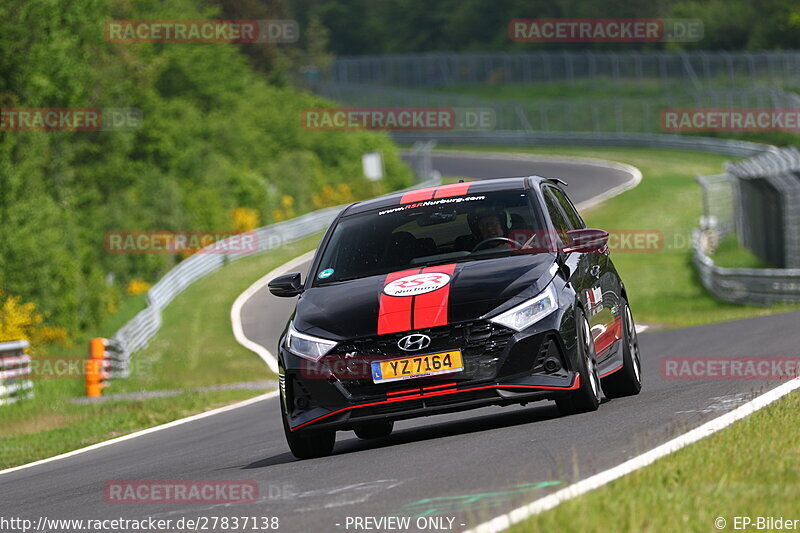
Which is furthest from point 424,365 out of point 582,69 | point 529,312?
point 582,69

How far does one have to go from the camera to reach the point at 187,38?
263ft

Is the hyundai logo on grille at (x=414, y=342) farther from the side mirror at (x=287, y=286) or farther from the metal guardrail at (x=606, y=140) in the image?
the metal guardrail at (x=606, y=140)

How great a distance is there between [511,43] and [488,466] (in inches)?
5017

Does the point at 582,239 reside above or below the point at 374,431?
above

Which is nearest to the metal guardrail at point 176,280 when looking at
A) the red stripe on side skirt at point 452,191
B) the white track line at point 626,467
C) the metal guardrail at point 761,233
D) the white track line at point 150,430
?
the white track line at point 150,430

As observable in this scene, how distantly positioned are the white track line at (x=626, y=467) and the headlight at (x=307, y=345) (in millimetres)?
2418

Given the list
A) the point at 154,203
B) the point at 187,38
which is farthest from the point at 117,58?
the point at 187,38

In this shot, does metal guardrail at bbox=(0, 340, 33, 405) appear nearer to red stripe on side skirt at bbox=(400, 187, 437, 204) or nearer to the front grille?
red stripe on side skirt at bbox=(400, 187, 437, 204)

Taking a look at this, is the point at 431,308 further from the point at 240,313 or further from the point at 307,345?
the point at 240,313

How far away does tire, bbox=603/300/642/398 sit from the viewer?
11367 millimetres

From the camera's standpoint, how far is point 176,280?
142 ft

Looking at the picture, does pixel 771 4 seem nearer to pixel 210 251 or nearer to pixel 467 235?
pixel 210 251

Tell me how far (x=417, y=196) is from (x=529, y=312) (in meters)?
2.06

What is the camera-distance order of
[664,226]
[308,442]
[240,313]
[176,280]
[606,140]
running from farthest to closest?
[606,140] < [664,226] < [176,280] < [240,313] < [308,442]
